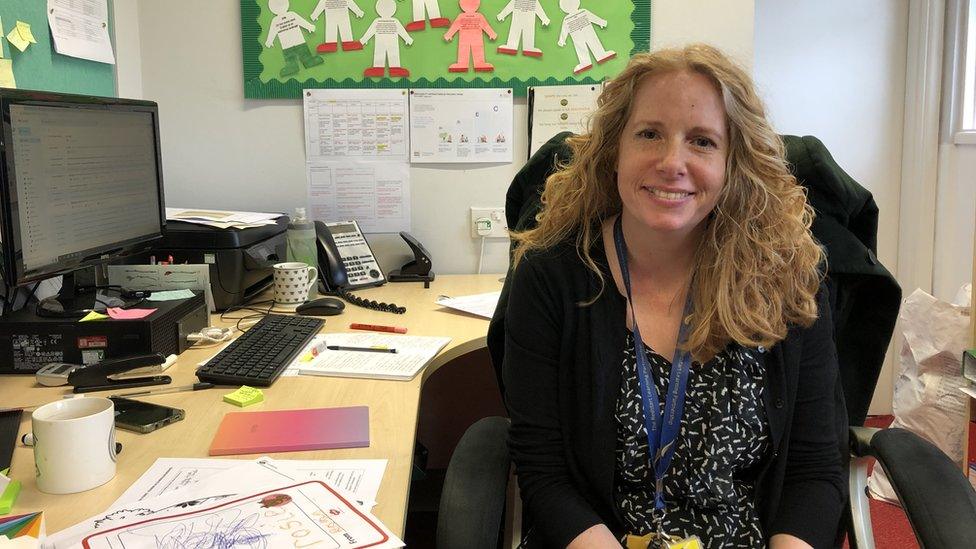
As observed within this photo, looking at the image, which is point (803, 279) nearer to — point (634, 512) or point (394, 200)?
point (634, 512)

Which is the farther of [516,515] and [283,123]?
[283,123]

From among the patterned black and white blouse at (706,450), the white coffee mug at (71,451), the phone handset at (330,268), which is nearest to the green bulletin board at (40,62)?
the phone handset at (330,268)

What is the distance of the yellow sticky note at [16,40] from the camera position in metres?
1.66

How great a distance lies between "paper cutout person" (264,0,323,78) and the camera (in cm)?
232

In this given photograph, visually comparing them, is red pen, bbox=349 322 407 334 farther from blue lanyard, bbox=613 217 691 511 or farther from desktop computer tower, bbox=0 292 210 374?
blue lanyard, bbox=613 217 691 511

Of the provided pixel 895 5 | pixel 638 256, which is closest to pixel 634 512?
pixel 638 256

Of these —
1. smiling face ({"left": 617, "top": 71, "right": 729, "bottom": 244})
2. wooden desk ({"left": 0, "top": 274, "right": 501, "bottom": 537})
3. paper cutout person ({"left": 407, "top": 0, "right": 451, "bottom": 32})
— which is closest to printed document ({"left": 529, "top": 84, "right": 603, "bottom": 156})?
paper cutout person ({"left": 407, "top": 0, "right": 451, "bottom": 32})

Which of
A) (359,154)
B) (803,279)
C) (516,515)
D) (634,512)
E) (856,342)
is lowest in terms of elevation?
(516,515)

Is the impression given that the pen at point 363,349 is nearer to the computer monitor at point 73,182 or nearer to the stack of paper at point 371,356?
the stack of paper at point 371,356

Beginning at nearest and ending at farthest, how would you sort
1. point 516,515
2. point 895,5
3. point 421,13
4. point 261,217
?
1. point 516,515
2. point 261,217
3. point 421,13
4. point 895,5

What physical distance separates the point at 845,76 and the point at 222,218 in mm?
2315

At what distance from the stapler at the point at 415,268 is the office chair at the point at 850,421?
900 mm

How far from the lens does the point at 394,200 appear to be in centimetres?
244

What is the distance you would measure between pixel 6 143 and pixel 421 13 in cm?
133
